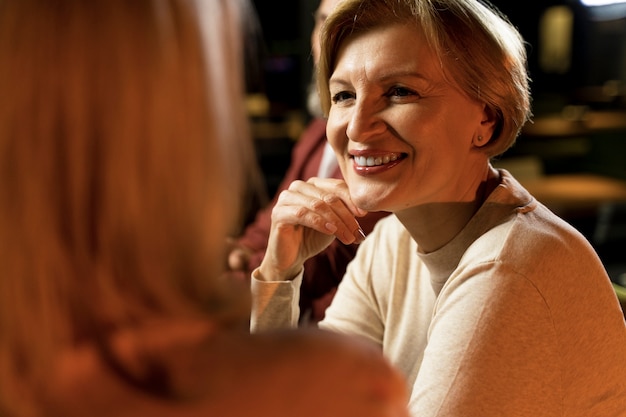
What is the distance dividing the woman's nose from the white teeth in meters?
0.03

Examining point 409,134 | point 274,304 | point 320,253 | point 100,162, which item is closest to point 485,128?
point 409,134

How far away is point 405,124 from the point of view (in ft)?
3.74

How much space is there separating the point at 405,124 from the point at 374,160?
77 mm

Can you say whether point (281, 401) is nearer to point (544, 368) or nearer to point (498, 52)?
point (544, 368)

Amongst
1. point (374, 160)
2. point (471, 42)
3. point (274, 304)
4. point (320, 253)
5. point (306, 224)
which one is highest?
point (471, 42)

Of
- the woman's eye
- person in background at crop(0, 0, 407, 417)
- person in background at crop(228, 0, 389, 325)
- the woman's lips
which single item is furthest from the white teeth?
person in background at crop(0, 0, 407, 417)

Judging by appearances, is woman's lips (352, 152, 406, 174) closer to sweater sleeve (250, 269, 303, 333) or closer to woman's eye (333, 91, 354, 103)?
woman's eye (333, 91, 354, 103)

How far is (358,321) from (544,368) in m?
0.47

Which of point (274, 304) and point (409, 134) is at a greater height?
point (409, 134)

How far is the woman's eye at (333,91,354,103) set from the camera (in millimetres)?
1215

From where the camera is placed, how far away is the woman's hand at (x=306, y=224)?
1.27 meters

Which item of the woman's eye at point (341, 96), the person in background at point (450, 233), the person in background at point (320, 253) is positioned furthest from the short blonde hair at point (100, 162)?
the person in background at point (320, 253)

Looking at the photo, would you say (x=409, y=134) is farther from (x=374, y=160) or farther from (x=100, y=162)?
(x=100, y=162)

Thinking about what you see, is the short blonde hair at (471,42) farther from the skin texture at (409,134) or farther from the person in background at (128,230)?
the person in background at (128,230)
